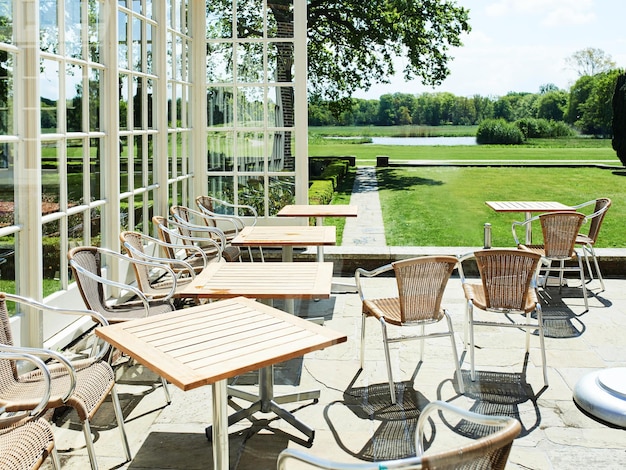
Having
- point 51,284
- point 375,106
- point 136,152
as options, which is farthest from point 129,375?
point 375,106

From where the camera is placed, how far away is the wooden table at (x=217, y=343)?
2.36m

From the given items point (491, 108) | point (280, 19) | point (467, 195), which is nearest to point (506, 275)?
point (280, 19)

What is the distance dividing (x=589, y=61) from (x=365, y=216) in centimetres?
647

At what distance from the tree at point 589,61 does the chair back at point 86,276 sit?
1419 centimetres

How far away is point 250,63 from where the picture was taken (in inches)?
302

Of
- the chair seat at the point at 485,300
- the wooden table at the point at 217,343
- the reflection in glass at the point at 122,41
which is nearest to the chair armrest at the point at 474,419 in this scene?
the wooden table at the point at 217,343

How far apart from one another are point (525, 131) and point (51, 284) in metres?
12.8

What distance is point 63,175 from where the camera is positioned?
14.2 ft

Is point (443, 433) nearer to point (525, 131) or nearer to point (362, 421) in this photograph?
point (362, 421)

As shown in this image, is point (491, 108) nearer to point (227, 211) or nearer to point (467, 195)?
point (467, 195)

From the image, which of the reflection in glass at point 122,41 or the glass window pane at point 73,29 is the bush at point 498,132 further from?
the glass window pane at point 73,29

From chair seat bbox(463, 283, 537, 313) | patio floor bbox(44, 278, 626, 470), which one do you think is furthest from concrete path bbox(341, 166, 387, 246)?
chair seat bbox(463, 283, 537, 313)

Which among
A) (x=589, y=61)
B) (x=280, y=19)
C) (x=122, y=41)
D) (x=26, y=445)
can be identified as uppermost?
(x=589, y=61)

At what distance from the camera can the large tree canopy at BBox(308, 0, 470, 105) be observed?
597 inches
